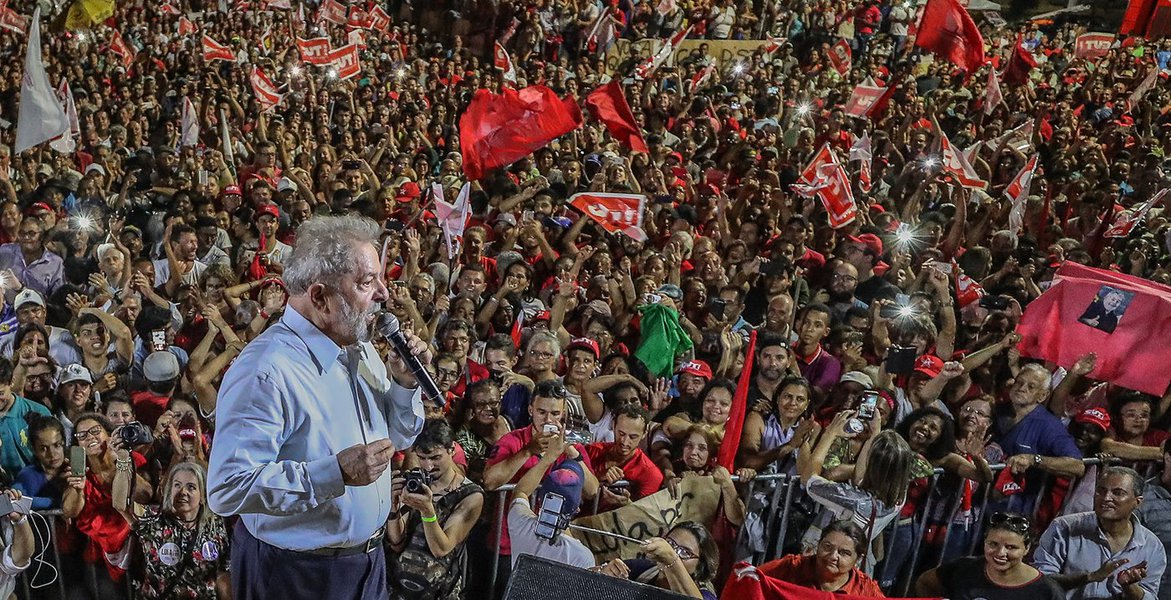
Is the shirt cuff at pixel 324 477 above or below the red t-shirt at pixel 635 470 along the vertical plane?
above

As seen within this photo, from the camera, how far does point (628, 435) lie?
16.8 feet

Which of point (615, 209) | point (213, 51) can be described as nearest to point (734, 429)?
point (615, 209)

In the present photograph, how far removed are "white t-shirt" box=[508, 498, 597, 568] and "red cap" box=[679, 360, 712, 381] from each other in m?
1.60

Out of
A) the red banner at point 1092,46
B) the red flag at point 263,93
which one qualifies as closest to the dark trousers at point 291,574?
the red flag at point 263,93

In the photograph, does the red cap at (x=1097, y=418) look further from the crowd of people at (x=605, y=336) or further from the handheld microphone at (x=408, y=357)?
the handheld microphone at (x=408, y=357)

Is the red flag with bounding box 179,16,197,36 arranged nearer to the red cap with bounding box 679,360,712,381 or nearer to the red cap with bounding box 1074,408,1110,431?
the red cap with bounding box 679,360,712,381

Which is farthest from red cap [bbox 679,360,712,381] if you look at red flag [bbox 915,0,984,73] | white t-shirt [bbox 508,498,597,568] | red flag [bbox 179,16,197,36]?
red flag [bbox 179,16,197,36]

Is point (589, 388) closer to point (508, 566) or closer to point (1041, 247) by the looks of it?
point (508, 566)

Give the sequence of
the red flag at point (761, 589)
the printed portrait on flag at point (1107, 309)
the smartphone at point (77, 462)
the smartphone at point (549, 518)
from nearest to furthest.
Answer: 1. the red flag at point (761, 589)
2. the smartphone at point (549, 518)
3. the smartphone at point (77, 462)
4. the printed portrait on flag at point (1107, 309)

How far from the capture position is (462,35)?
18.7 m

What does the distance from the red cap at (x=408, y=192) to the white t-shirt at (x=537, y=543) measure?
5.10 meters

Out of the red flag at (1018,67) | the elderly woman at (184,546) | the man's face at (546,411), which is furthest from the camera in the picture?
the red flag at (1018,67)

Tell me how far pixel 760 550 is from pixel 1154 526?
1806 millimetres

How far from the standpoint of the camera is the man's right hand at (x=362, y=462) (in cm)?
246
